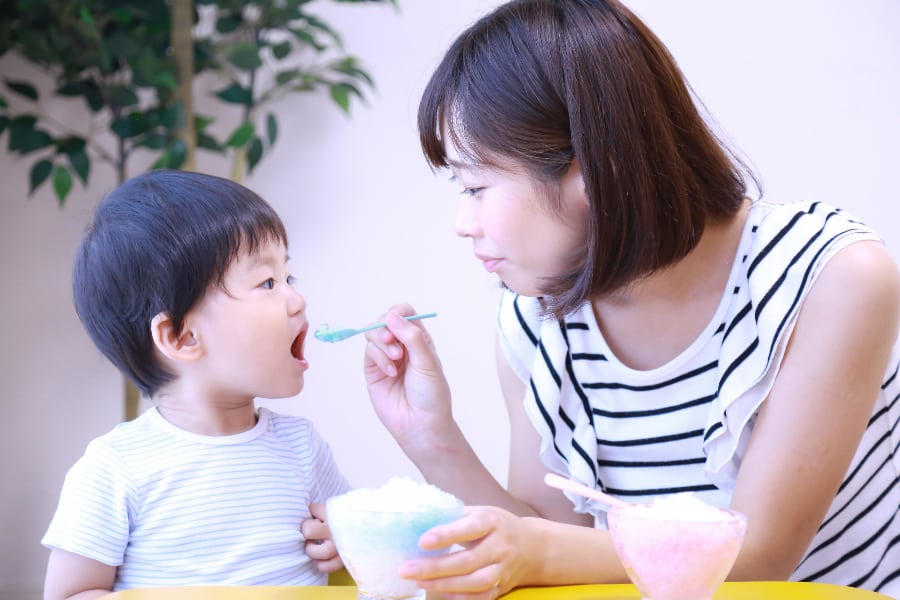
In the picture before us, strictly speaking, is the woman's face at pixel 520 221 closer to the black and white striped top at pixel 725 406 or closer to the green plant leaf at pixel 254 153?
the black and white striped top at pixel 725 406

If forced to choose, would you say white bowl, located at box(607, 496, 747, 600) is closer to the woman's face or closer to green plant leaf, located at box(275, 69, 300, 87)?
the woman's face

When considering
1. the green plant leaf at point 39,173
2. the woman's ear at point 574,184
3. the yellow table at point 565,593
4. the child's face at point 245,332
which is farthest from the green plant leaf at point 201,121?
the yellow table at point 565,593

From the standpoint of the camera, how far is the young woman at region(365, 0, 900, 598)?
1.06 metres

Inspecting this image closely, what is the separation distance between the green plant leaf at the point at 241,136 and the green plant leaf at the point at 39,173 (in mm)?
436

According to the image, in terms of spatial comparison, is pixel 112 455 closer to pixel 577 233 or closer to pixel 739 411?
pixel 577 233

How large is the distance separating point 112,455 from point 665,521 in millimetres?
739

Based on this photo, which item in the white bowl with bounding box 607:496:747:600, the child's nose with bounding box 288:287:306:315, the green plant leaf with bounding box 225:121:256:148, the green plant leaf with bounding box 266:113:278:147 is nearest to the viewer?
the white bowl with bounding box 607:496:747:600

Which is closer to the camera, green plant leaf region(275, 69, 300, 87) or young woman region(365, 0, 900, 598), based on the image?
young woman region(365, 0, 900, 598)

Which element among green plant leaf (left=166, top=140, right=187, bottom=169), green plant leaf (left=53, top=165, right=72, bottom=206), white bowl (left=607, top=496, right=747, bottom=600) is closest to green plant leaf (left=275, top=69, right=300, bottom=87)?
green plant leaf (left=166, top=140, right=187, bottom=169)

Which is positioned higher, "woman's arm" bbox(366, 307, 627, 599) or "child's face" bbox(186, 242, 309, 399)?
"child's face" bbox(186, 242, 309, 399)

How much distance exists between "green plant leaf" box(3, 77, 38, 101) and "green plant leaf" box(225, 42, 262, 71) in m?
0.50

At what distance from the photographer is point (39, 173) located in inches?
89.6

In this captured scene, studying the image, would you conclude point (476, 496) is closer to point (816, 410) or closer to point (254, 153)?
point (816, 410)

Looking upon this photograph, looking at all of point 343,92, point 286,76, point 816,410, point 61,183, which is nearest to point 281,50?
point 286,76
